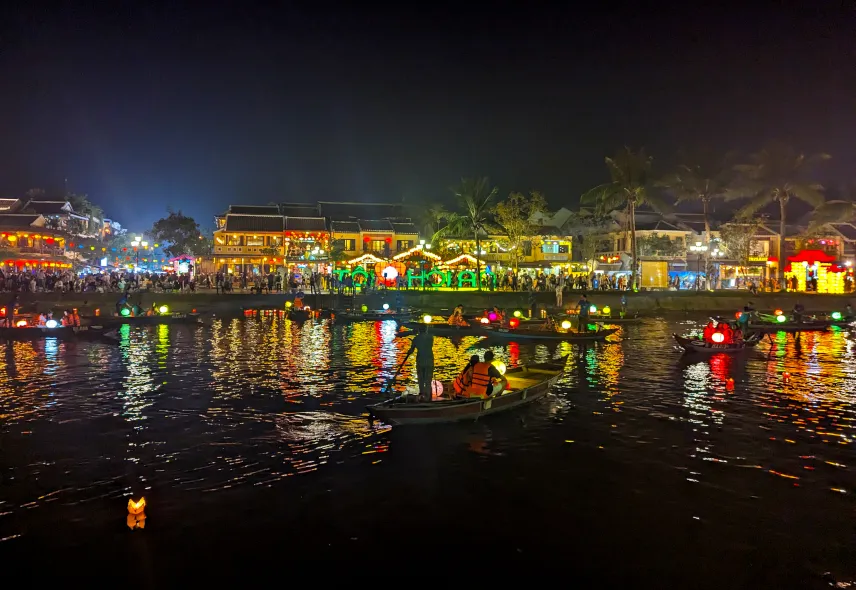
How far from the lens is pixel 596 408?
14547mm

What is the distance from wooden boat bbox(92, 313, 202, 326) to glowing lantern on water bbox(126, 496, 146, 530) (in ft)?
83.6

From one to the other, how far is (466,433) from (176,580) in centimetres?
651

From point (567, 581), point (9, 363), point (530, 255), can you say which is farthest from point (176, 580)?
point (530, 255)

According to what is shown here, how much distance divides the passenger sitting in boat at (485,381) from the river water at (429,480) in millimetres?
680

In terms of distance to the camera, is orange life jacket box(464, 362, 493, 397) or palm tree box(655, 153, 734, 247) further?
palm tree box(655, 153, 734, 247)

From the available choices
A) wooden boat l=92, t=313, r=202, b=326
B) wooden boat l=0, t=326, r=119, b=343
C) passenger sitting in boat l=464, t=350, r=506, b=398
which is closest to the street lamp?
wooden boat l=92, t=313, r=202, b=326

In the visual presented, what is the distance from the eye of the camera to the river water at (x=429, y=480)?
24.1ft

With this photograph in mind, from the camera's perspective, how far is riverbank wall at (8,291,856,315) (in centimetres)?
4300

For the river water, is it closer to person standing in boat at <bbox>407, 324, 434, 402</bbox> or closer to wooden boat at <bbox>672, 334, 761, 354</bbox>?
person standing in boat at <bbox>407, 324, 434, 402</bbox>

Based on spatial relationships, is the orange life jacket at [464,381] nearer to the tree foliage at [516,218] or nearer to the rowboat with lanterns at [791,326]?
the rowboat with lanterns at [791,326]

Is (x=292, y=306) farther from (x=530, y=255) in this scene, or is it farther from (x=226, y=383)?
(x=530, y=255)

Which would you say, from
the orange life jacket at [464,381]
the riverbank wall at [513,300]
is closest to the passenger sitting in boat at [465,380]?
the orange life jacket at [464,381]

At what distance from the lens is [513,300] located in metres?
45.6

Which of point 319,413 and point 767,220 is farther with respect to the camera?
point 767,220
